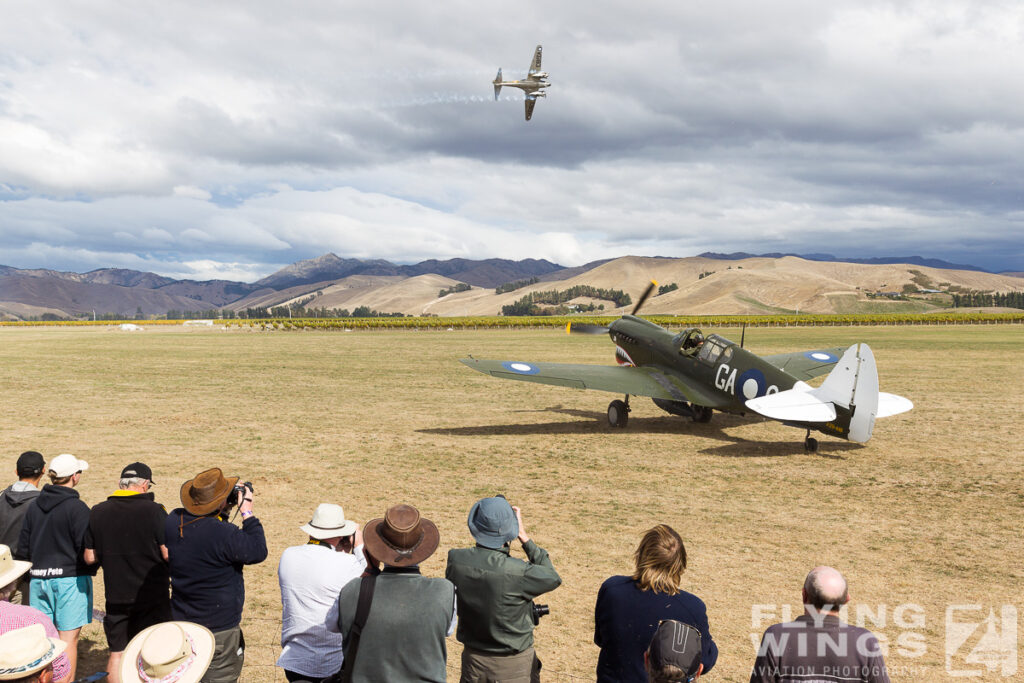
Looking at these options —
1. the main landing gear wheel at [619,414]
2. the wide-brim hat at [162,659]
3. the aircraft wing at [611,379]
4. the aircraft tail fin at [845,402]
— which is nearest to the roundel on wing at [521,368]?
the aircraft wing at [611,379]

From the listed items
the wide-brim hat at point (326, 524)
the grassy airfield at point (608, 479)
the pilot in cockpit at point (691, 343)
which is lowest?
the grassy airfield at point (608, 479)

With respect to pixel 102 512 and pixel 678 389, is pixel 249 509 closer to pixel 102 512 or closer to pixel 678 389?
pixel 102 512

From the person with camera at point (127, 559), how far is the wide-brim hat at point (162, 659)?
1845 mm

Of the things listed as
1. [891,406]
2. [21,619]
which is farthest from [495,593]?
[891,406]

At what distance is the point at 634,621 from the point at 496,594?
85 centimetres

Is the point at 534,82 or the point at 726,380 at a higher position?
the point at 534,82

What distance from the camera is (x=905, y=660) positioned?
224 inches

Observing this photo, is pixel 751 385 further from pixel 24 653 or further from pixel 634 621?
pixel 24 653

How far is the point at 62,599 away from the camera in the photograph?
16.3ft

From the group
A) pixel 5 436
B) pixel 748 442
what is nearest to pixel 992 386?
pixel 748 442

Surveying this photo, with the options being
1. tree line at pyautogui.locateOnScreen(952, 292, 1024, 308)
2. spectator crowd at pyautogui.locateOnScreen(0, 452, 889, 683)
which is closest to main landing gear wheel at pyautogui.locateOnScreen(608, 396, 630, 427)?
spectator crowd at pyautogui.locateOnScreen(0, 452, 889, 683)

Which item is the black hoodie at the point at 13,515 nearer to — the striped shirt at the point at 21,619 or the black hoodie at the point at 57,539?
the black hoodie at the point at 57,539

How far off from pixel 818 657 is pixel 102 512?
4.74 m

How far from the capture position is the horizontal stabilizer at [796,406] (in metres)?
12.5
